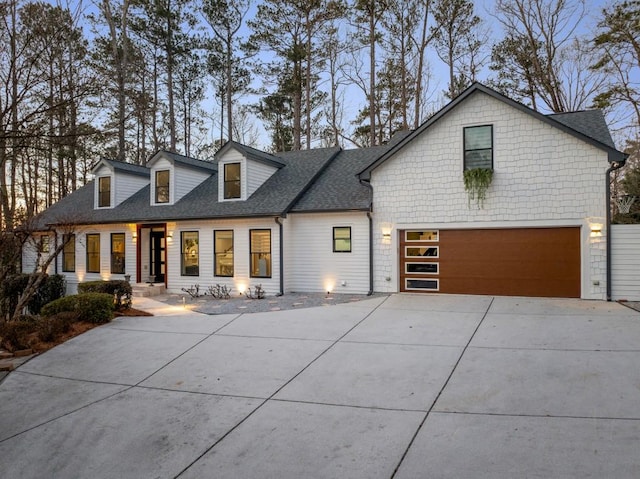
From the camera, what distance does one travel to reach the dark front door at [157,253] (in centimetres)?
1802

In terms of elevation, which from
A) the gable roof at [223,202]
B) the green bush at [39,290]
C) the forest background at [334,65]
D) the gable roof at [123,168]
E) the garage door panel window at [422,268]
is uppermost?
the forest background at [334,65]

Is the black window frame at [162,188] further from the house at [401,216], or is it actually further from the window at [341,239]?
the window at [341,239]

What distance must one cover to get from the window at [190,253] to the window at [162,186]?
221 cm

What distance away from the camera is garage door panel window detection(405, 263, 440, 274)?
13.4m

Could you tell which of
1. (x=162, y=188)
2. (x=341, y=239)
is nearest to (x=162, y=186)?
(x=162, y=188)

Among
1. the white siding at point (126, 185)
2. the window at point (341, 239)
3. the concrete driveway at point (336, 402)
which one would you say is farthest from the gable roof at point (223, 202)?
the concrete driveway at point (336, 402)

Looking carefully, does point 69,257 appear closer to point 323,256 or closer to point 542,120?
point 323,256

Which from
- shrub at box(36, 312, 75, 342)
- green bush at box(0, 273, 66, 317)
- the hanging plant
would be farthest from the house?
shrub at box(36, 312, 75, 342)

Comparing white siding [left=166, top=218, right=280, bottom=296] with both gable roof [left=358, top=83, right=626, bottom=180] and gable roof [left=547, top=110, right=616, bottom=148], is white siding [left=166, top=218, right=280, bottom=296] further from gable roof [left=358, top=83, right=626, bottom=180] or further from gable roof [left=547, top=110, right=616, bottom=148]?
gable roof [left=547, top=110, right=616, bottom=148]

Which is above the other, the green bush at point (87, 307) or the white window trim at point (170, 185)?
the white window trim at point (170, 185)

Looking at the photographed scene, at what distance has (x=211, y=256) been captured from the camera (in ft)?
52.2

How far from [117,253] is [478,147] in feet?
46.0

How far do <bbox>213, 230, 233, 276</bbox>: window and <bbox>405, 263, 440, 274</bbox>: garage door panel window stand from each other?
19.8ft

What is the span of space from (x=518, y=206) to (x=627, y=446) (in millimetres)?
9087
